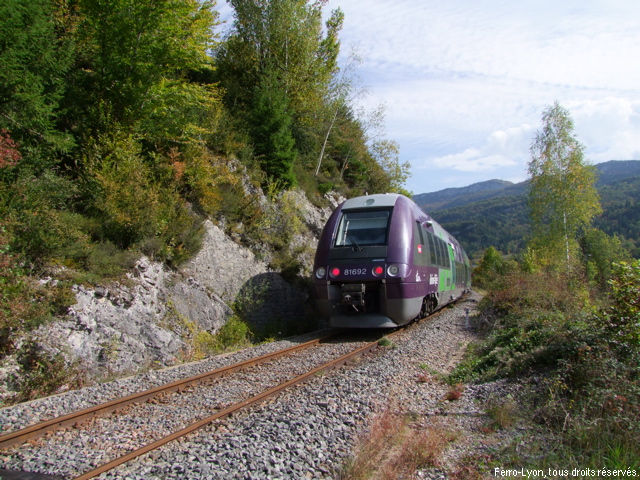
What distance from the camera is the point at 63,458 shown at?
414 centimetres

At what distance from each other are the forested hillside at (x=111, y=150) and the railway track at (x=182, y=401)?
239cm

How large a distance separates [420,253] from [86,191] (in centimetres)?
852

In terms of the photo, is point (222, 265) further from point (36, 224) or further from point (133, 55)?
point (133, 55)

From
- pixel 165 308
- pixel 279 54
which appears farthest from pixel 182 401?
pixel 279 54

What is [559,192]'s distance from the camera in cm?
2583

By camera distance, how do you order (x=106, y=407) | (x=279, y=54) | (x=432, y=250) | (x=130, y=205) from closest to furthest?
(x=106, y=407), (x=130, y=205), (x=432, y=250), (x=279, y=54)

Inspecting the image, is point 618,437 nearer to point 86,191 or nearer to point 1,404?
point 1,404

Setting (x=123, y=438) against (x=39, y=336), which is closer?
(x=123, y=438)

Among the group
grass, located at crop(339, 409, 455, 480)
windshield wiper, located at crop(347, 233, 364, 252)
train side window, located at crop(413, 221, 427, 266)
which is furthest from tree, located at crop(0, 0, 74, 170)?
train side window, located at crop(413, 221, 427, 266)

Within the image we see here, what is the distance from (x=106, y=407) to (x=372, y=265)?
6.47 metres

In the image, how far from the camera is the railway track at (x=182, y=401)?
4.38 meters

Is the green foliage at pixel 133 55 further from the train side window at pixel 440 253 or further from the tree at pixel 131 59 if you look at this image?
the train side window at pixel 440 253

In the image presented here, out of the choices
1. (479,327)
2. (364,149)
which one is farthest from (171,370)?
(364,149)

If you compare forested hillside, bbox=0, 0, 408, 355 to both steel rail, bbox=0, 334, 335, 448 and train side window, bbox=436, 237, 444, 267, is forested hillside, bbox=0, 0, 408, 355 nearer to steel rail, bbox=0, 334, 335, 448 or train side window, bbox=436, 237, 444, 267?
steel rail, bbox=0, 334, 335, 448
